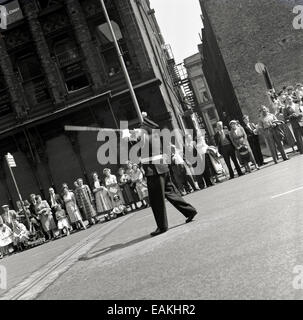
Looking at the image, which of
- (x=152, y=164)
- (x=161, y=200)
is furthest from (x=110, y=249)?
(x=152, y=164)

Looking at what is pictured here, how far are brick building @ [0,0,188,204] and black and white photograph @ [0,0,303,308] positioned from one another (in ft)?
0.19

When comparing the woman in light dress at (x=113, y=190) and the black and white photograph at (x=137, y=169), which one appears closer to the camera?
the black and white photograph at (x=137, y=169)

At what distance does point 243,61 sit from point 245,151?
1501 centimetres

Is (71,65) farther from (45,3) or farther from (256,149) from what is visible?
(256,149)

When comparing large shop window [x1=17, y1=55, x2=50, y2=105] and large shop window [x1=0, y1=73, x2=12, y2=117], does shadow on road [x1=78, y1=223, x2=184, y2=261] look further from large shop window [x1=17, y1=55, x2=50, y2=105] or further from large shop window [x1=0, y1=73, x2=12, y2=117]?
large shop window [x1=0, y1=73, x2=12, y2=117]

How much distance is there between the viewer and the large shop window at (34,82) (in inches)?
997

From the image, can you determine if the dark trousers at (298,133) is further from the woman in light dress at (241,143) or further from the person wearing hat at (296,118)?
the woman in light dress at (241,143)

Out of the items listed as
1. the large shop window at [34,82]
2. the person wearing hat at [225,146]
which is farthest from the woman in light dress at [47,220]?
the large shop window at [34,82]

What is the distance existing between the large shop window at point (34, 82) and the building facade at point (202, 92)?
5398 centimetres

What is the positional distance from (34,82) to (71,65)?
7.10ft

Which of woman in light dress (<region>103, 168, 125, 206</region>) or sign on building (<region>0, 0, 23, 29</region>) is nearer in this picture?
woman in light dress (<region>103, 168, 125, 206</region>)

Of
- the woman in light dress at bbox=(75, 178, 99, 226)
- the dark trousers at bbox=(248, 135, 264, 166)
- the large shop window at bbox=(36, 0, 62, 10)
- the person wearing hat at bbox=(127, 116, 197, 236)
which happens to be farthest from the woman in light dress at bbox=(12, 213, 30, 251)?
the large shop window at bbox=(36, 0, 62, 10)

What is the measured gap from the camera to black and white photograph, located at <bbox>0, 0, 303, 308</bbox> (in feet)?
17.1
